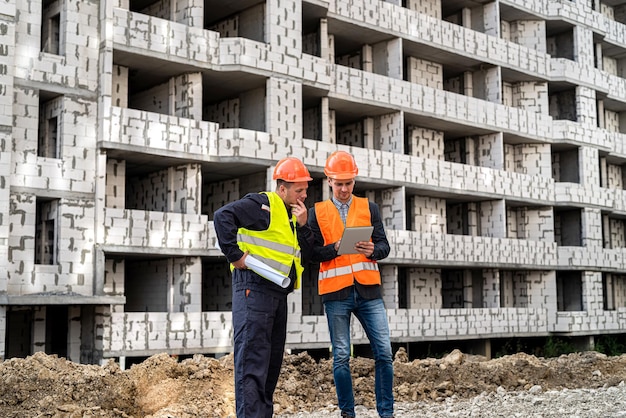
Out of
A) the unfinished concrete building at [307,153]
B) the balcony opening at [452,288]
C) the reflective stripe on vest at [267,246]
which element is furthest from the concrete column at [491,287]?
the reflective stripe on vest at [267,246]

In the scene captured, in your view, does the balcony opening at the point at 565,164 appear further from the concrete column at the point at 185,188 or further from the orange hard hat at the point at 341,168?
the orange hard hat at the point at 341,168

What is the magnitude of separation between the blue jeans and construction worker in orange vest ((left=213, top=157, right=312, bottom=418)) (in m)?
1.18

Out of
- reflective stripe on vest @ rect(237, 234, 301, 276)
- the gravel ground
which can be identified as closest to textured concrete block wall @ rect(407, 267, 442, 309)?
the gravel ground

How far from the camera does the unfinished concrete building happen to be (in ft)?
58.1

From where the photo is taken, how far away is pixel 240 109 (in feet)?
72.5

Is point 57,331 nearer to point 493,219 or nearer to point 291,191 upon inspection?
point 291,191

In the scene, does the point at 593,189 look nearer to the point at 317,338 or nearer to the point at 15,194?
the point at 317,338

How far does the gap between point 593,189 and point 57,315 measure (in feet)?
68.9

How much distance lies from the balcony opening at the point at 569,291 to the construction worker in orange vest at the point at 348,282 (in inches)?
953

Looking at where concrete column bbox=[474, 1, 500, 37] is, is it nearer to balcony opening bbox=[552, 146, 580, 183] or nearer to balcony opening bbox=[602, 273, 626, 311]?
balcony opening bbox=[552, 146, 580, 183]

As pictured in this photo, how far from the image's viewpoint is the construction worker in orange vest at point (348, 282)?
7555mm

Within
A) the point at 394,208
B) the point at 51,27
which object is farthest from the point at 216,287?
the point at 51,27

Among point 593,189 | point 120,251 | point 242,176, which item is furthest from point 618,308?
point 120,251

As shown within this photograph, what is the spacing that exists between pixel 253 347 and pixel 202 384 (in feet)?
16.6
